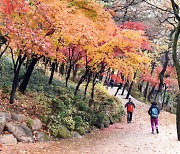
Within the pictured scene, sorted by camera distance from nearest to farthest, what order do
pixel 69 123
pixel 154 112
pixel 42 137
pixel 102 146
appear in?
pixel 42 137 → pixel 102 146 → pixel 69 123 → pixel 154 112

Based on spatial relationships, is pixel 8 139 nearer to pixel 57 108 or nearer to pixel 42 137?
pixel 42 137

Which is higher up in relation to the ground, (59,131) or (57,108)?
(57,108)

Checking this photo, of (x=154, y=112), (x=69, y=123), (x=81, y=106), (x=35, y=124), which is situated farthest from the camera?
(x=81, y=106)

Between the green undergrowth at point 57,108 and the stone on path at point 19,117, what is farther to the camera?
the green undergrowth at point 57,108

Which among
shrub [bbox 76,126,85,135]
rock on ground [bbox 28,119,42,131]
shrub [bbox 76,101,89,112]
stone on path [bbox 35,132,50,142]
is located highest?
shrub [bbox 76,101,89,112]

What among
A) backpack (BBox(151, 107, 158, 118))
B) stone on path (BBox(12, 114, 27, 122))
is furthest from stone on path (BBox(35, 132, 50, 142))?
backpack (BBox(151, 107, 158, 118))

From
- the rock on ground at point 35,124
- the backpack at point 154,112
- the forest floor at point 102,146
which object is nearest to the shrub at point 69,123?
the forest floor at point 102,146

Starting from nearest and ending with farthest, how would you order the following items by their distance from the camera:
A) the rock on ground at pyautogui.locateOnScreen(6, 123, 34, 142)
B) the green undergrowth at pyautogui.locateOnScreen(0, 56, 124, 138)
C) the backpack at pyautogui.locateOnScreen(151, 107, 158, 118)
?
the rock on ground at pyautogui.locateOnScreen(6, 123, 34, 142) < the green undergrowth at pyautogui.locateOnScreen(0, 56, 124, 138) < the backpack at pyautogui.locateOnScreen(151, 107, 158, 118)

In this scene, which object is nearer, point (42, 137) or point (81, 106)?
point (42, 137)

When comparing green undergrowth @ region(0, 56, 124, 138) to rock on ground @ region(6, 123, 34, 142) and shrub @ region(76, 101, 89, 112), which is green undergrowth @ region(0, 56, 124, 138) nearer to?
shrub @ region(76, 101, 89, 112)

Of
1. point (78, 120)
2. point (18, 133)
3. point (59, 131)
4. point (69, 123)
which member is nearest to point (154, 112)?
point (78, 120)

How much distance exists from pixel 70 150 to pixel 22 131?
2.02 m

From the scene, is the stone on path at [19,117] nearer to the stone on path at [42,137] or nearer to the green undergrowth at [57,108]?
the stone on path at [42,137]

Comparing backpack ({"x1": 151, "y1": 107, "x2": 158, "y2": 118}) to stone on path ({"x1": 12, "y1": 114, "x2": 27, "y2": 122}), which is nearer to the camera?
stone on path ({"x1": 12, "y1": 114, "x2": 27, "y2": 122})
